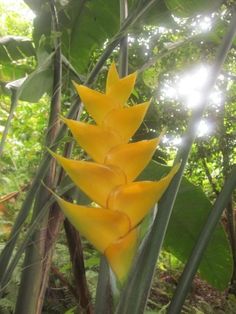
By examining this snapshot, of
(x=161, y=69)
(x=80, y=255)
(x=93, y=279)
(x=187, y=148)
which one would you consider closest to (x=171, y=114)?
(x=161, y=69)

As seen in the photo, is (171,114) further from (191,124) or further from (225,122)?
(191,124)

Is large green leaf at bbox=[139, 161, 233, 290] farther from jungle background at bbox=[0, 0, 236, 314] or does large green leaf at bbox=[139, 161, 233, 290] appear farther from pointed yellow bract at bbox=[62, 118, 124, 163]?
pointed yellow bract at bbox=[62, 118, 124, 163]

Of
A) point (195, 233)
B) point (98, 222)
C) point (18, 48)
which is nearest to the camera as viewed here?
point (98, 222)

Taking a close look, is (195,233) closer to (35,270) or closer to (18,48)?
(35,270)

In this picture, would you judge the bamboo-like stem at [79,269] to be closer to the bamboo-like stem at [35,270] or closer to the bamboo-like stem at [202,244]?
the bamboo-like stem at [35,270]

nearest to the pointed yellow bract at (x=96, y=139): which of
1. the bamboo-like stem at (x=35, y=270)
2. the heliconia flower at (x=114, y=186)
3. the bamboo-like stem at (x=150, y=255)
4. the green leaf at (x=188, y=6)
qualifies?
the heliconia flower at (x=114, y=186)

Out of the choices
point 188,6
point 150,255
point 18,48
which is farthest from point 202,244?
point 18,48
